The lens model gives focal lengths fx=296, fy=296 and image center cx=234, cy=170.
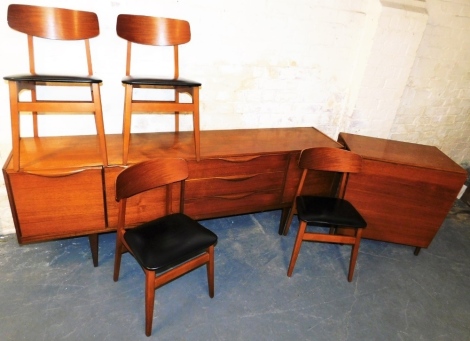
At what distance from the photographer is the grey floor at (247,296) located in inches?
60.4

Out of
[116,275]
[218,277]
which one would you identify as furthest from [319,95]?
[116,275]

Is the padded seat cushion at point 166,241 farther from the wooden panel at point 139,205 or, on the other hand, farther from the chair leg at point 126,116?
the chair leg at point 126,116

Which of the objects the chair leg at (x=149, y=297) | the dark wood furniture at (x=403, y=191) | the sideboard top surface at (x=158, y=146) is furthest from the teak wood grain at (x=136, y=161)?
the chair leg at (x=149, y=297)

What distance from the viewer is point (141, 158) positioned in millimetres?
1755

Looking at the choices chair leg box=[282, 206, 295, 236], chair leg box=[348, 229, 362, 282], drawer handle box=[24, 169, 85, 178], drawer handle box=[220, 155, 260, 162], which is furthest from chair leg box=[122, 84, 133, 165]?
chair leg box=[348, 229, 362, 282]

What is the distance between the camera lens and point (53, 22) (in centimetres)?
157

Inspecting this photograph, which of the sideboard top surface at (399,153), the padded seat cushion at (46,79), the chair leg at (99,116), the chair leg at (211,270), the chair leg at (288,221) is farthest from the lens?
the chair leg at (288,221)

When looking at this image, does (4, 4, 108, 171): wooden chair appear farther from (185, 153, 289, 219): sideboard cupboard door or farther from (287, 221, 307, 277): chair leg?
(287, 221, 307, 277): chair leg

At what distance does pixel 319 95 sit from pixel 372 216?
3.69 feet

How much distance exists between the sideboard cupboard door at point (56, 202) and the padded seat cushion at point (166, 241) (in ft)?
1.15

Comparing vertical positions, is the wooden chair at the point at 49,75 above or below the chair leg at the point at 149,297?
above

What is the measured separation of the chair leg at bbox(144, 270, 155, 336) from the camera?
53.7 inches

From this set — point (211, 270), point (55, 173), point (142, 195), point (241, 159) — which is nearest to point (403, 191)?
point (241, 159)

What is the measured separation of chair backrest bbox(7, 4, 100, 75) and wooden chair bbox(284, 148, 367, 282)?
58.8 inches
